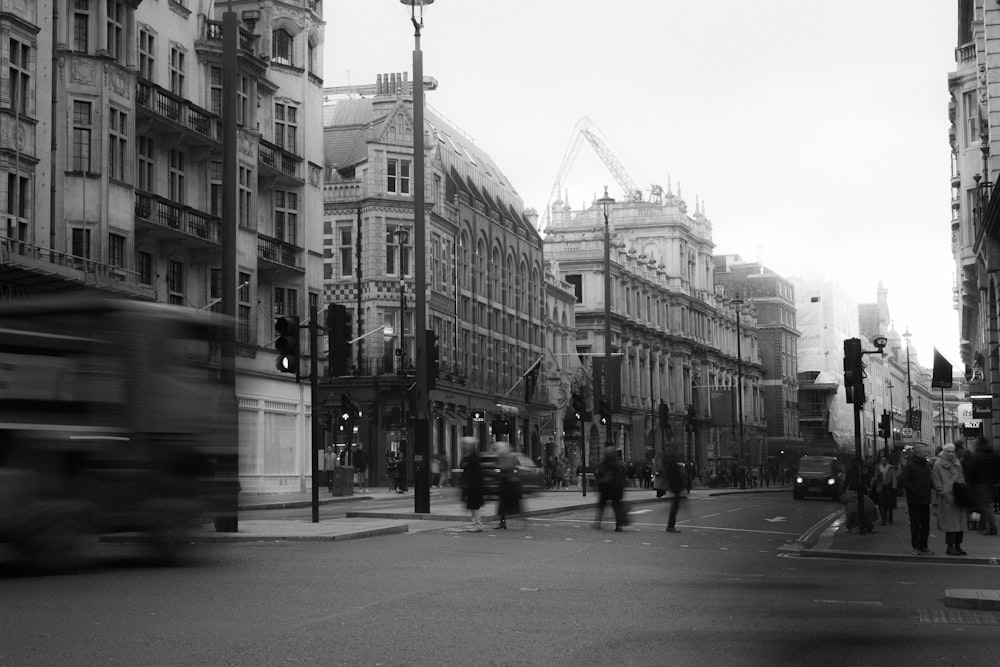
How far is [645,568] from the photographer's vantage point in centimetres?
1598

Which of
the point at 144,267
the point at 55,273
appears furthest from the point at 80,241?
the point at 144,267

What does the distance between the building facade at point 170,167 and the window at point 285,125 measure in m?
0.06

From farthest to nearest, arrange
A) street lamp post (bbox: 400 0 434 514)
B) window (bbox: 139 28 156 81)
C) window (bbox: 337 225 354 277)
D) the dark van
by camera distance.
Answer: window (bbox: 337 225 354 277) < the dark van < window (bbox: 139 28 156 81) < street lamp post (bbox: 400 0 434 514)

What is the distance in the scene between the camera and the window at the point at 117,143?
Answer: 3641cm

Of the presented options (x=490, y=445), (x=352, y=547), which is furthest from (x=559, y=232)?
(x=352, y=547)

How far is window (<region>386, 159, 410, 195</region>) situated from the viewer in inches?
2623

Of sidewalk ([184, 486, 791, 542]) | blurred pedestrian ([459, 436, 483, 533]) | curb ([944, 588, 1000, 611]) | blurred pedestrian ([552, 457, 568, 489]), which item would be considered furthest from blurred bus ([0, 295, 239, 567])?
blurred pedestrian ([552, 457, 568, 489])

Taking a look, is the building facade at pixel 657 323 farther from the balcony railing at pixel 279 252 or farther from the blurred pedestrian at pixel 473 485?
the blurred pedestrian at pixel 473 485

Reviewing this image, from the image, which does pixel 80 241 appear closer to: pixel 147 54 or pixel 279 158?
pixel 147 54

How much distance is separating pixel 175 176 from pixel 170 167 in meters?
0.42

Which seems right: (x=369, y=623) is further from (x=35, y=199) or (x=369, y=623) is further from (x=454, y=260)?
(x=454, y=260)

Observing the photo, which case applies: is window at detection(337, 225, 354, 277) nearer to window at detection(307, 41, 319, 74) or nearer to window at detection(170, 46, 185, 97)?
window at detection(307, 41, 319, 74)

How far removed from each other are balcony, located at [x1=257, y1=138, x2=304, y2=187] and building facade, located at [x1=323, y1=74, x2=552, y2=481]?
785 centimetres

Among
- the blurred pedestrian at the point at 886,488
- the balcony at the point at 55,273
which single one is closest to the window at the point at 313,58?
the balcony at the point at 55,273
